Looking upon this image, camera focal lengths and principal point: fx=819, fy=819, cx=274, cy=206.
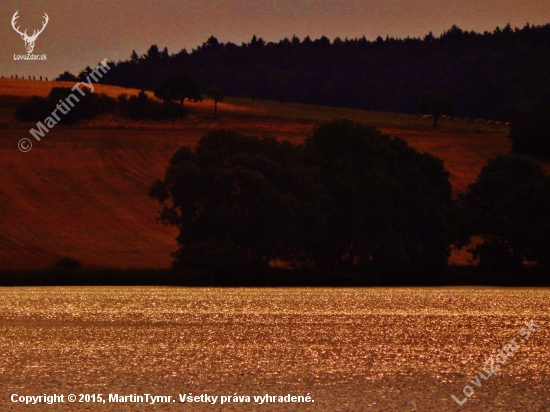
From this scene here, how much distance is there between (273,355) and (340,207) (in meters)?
37.8

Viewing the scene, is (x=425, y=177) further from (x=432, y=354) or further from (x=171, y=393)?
(x=171, y=393)

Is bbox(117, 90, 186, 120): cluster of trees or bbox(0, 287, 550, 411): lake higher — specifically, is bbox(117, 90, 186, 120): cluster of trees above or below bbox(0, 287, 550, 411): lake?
above

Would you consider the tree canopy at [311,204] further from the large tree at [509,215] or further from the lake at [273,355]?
the lake at [273,355]

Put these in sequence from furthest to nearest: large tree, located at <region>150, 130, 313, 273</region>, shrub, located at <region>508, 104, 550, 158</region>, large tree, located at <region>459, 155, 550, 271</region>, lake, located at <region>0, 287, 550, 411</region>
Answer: shrub, located at <region>508, 104, 550, 158</region>, large tree, located at <region>459, 155, 550, 271</region>, large tree, located at <region>150, 130, 313, 273</region>, lake, located at <region>0, 287, 550, 411</region>

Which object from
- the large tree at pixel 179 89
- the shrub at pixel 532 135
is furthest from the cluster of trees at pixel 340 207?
the large tree at pixel 179 89

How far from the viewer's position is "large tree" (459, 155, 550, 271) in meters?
51.3

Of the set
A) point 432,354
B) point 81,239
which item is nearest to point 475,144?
point 81,239

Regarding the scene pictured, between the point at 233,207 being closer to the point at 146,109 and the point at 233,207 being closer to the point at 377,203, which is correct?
the point at 377,203

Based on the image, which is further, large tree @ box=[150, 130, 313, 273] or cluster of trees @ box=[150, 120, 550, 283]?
cluster of trees @ box=[150, 120, 550, 283]

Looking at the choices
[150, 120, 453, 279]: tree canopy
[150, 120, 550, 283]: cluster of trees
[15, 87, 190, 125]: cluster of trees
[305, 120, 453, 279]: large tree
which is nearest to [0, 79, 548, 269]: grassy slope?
[15, 87, 190, 125]: cluster of trees

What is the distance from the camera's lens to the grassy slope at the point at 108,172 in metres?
58.3

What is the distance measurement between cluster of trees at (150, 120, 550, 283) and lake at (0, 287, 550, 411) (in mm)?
20969

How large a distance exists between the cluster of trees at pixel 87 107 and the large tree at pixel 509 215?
57071 mm

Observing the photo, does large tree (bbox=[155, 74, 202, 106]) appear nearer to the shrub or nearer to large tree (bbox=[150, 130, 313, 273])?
the shrub
